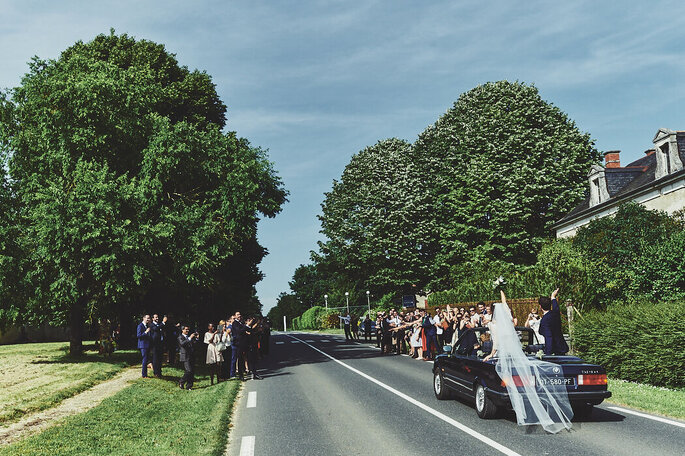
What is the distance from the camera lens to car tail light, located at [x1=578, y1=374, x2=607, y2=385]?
9031 millimetres

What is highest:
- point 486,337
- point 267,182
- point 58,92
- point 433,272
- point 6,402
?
point 58,92

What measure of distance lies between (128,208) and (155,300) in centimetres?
638

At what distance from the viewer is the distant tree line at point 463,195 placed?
38.7 m

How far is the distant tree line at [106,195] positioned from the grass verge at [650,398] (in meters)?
13.3

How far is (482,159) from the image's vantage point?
129 ft

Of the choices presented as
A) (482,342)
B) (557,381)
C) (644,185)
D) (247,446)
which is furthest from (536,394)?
(644,185)

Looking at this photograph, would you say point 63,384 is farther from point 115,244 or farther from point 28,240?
point 28,240

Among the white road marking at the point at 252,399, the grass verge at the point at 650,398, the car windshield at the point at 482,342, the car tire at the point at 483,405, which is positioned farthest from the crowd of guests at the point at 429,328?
the car tire at the point at 483,405

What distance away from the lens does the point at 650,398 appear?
1127 centimetres

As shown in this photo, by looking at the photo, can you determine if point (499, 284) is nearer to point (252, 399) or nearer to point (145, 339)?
point (145, 339)

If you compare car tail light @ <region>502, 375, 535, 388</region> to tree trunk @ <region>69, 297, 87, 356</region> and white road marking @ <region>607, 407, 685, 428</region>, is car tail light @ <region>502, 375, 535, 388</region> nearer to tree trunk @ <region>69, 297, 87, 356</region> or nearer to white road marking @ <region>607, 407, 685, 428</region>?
white road marking @ <region>607, 407, 685, 428</region>

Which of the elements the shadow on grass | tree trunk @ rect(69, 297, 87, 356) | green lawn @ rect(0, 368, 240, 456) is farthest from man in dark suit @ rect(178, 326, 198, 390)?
tree trunk @ rect(69, 297, 87, 356)

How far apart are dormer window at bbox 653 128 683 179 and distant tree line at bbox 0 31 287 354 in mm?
19328

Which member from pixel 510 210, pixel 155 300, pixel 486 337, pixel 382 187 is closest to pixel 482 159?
pixel 510 210
